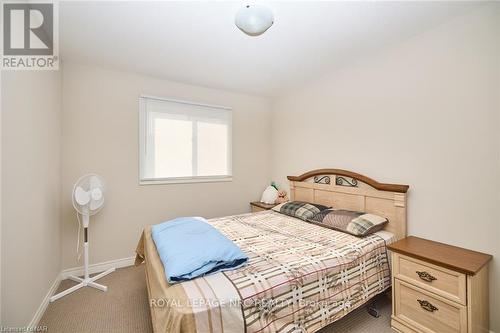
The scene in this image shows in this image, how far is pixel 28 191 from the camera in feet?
5.67

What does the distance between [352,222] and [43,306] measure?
2991mm

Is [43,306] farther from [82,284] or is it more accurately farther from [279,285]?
[279,285]

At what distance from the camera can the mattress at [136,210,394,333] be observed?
1.18 m

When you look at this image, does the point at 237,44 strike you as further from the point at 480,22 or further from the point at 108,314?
the point at 108,314

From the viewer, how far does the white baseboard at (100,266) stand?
263 cm

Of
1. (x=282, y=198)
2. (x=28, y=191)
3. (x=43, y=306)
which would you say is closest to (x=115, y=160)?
(x=28, y=191)

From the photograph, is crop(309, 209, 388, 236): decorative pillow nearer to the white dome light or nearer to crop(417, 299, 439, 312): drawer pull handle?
crop(417, 299, 439, 312): drawer pull handle

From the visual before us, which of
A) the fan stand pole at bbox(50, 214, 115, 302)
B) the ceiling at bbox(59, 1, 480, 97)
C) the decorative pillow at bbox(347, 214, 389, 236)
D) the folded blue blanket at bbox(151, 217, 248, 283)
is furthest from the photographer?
the fan stand pole at bbox(50, 214, 115, 302)

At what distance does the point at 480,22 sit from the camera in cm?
175

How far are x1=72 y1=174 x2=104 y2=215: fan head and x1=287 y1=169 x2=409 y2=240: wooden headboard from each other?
259 centimetres

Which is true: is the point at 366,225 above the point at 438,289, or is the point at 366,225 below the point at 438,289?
above

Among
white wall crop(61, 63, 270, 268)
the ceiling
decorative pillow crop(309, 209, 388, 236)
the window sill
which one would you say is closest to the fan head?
white wall crop(61, 63, 270, 268)

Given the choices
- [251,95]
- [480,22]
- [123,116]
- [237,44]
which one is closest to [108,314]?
[123,116]

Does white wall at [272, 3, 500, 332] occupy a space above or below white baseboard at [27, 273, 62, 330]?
above
